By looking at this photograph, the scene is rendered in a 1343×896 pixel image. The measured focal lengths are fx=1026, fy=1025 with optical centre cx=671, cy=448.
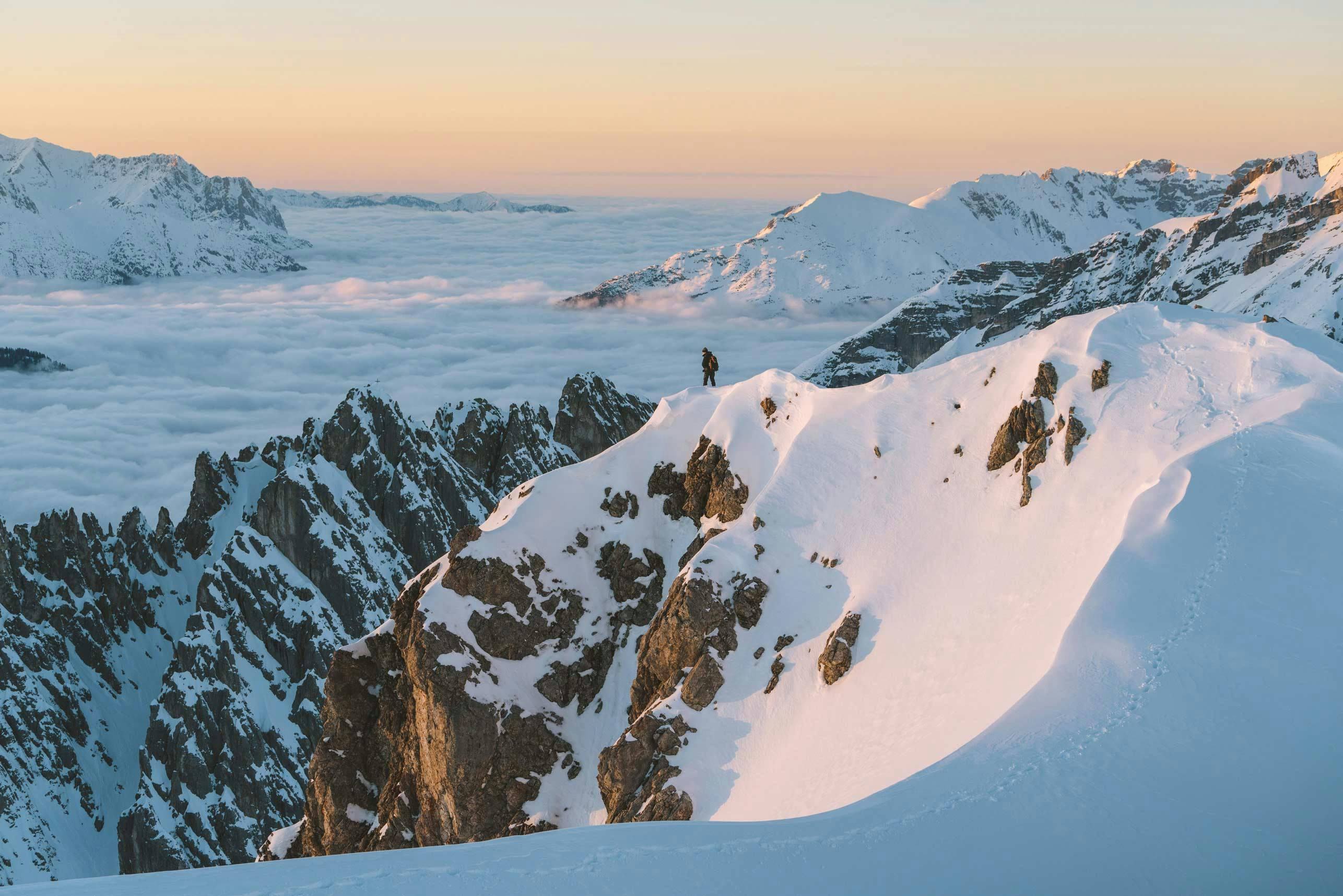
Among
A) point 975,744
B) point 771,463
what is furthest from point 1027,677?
point 771,463

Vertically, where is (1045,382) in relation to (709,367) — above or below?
above

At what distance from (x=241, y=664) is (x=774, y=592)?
14733 cm

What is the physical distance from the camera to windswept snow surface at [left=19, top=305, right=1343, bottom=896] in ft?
76.9

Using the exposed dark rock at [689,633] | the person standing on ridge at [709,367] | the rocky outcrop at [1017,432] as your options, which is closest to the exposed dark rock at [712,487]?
the person standing on ridge at [709,367]

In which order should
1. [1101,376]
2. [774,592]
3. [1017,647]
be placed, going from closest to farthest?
[1017,647], [1101,376], [774,592]

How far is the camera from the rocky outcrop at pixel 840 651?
170ft

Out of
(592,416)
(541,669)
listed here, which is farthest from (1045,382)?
(592,416)

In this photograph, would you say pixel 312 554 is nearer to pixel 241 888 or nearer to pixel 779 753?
pixel 779 753

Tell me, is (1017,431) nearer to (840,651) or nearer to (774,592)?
(840,651)

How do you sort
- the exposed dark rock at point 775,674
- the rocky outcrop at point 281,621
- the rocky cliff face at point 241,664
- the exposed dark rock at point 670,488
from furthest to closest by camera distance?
the rocky cliff face at point 241,664 → the rocky outcrop at point 281,621 → the exposed dark rock at point 670,488 → the exposed dark rock at point 775,674

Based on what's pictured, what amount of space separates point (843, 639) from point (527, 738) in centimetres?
2358

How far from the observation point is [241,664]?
179375 mm

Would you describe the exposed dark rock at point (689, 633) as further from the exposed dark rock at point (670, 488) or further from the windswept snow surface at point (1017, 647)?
the exposed dark rock at point (670, 488)

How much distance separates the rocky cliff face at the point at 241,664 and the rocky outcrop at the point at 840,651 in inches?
5459
